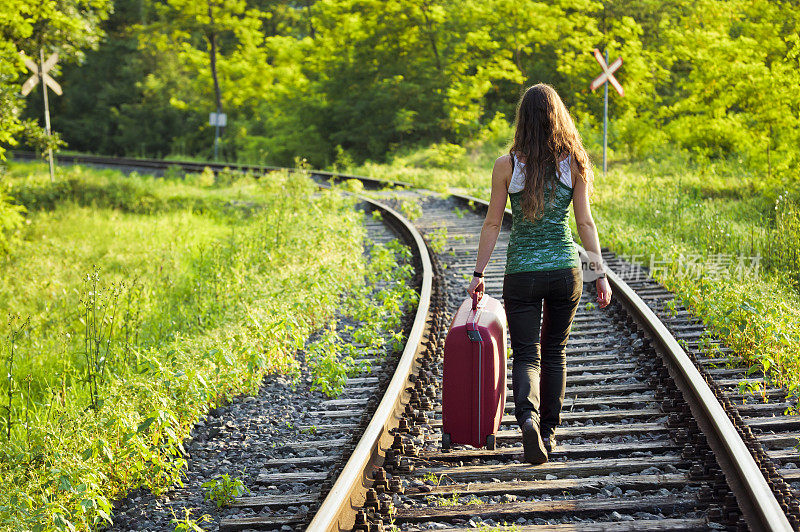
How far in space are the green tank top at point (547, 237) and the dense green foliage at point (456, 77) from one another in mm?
9534

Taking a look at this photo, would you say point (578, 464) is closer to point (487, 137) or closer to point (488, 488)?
point (488, 488)

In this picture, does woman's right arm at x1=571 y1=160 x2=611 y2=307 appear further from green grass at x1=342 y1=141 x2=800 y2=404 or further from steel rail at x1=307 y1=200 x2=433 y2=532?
green grass at x1=342 y1=141 x2=800 y2=404

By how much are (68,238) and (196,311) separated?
777 centimetres

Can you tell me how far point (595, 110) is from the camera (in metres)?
26.9

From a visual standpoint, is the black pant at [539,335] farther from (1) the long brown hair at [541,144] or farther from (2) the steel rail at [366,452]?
(2) the steel rail at [366,452]

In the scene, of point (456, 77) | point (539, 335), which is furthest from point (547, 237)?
point (456, 77)

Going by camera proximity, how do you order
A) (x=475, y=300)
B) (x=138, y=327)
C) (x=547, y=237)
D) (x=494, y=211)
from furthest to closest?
(x=138, y=327) → (x=475, y=300) → (x=494, y=211) → (x=547, y=237)

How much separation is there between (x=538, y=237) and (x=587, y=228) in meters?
0.30

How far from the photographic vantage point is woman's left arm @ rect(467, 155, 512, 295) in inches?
157

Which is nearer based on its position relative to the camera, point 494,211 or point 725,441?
point 725,441

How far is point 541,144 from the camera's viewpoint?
3.85 m

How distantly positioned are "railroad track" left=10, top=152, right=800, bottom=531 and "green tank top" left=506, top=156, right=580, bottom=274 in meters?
1.12

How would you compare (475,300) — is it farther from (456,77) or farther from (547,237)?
(456,77)

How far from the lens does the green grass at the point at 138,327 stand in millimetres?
4137
